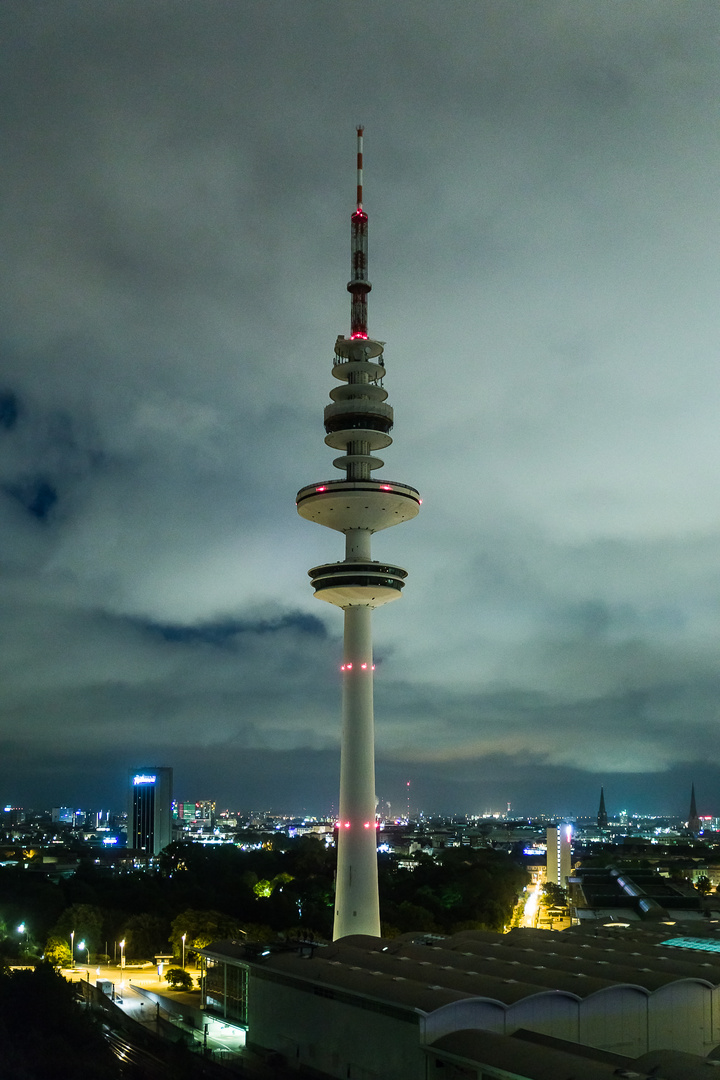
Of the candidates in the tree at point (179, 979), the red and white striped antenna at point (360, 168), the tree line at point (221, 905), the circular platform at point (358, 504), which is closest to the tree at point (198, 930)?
the tree line at point (221, 905)

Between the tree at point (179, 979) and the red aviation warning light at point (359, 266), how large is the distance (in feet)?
165

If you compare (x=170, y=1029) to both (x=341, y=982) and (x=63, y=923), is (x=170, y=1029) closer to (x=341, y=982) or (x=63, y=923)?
(x=341, y=982)

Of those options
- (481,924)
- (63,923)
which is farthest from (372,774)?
(63,923)

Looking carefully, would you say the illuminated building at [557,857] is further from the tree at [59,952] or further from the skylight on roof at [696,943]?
the tree at [59,952]

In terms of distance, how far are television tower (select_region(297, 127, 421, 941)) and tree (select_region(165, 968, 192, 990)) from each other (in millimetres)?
15726

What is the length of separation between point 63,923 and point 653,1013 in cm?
4727

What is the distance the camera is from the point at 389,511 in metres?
88.4

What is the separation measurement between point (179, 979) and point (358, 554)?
114 feet

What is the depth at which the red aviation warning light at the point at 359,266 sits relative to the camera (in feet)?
299

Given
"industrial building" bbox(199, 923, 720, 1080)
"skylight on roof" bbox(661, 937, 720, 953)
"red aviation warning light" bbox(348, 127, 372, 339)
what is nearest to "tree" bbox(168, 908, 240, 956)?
"industrial building" bbox(199, 923, 720, 1080)

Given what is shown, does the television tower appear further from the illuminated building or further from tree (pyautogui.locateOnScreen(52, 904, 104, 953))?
the illuminated building

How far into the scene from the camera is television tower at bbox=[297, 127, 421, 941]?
3231 inches

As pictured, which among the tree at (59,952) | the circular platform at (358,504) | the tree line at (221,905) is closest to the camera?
the tree at (59,952)

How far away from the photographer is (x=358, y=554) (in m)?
87.8
